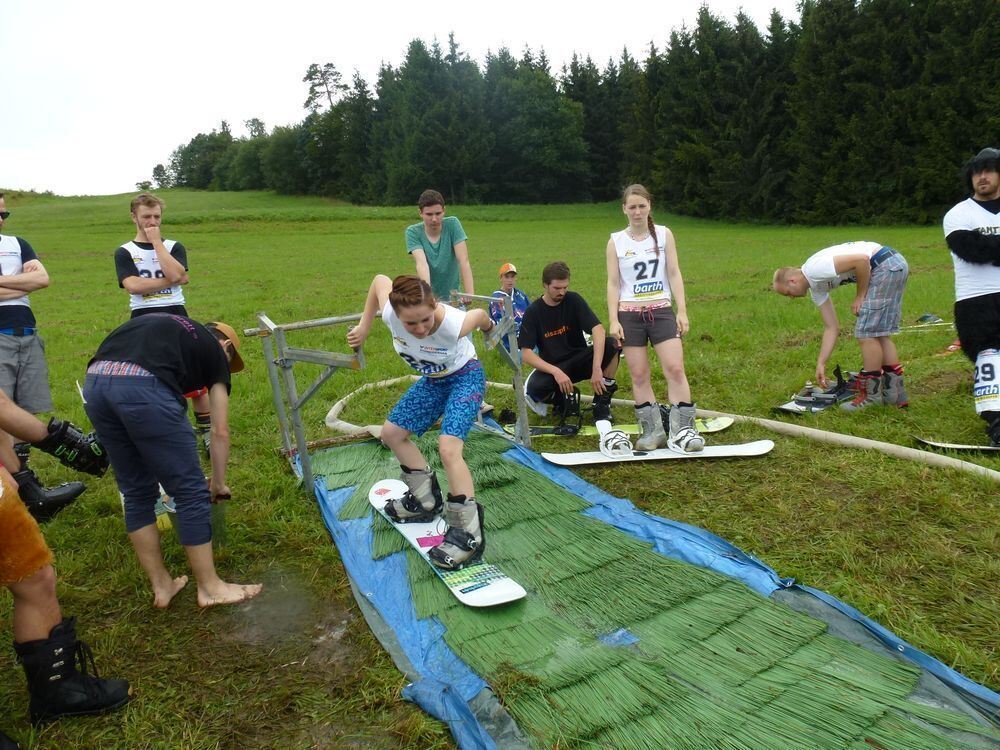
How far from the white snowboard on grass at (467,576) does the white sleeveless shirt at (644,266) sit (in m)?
2.22

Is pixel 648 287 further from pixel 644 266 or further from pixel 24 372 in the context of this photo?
pixel 24 372

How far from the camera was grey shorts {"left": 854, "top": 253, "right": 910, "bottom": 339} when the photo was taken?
17.3ft

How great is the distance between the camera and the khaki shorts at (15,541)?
237 cm

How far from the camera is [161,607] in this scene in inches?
131

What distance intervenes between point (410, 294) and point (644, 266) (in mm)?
2269

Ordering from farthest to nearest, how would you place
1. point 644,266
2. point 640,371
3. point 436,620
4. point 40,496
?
point 640,371 < point 644,266 < point 40,496 < point 436,620

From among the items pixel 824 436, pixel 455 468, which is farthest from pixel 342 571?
pixel 824 436

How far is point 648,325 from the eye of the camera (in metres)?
4.99

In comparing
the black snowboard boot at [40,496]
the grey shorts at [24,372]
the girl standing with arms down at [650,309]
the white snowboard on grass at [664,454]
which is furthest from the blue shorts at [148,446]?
the girl standing with arms down at [650,309]

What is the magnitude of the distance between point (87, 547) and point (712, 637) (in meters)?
3.50

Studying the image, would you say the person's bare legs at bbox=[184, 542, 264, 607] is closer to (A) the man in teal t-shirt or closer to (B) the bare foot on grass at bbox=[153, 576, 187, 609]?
(B) the bare foot on grass at bbox=[153, 576, 187, 609]

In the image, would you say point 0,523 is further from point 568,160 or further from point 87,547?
point 568,160

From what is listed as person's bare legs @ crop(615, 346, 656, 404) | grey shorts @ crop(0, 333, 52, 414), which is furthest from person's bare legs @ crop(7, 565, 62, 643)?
person's bare legs @ crop(615, 346, 656, 404)

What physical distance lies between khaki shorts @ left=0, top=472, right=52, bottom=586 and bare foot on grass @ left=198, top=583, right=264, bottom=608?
0.94 m
